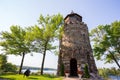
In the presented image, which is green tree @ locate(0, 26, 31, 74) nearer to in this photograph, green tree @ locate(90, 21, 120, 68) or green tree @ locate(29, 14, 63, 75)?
green tree @ locate(29, 14, 63, 75)

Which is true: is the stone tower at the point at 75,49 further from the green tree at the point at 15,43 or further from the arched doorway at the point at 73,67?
the green tree at the point at 15,43

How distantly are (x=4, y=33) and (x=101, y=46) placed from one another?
22.9 meters

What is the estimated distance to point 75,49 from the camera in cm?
2198

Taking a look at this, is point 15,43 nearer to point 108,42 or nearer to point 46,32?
point 46,32

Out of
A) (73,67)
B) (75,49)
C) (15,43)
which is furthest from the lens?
(15,43)

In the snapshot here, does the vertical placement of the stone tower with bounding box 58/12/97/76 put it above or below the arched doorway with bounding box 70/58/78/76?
above

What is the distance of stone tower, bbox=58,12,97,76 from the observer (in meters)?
21.6

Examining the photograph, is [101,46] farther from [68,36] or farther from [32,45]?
[32,45]

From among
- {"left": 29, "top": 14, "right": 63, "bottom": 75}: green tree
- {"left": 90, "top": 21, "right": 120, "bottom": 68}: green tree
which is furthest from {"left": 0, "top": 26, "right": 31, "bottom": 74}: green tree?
{"left": 90, "top": 21, "right": 120, "bottom": 68}: green tree

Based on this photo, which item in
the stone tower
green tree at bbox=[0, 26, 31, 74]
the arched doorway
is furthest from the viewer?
green tree at bbox=[0, 26, 31, 74]

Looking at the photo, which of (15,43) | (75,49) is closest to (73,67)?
(75,49)

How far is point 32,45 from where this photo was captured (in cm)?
2895

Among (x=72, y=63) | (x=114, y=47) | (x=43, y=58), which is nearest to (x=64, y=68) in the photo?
(x=72, y=63)

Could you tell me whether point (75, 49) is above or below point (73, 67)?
above
